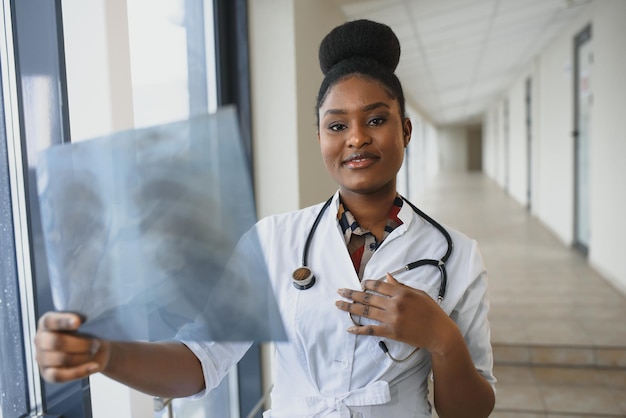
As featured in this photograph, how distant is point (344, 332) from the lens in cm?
98

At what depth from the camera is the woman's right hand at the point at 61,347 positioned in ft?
2.12

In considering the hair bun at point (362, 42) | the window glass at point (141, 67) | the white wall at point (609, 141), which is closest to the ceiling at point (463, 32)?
the white wall at point (609, 141)

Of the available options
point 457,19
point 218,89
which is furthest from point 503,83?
point 218,89

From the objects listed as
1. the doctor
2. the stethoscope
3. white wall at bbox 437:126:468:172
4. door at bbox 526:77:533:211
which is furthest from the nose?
white wall at bbox 437:126:468:172

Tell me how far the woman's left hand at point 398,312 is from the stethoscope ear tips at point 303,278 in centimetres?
13

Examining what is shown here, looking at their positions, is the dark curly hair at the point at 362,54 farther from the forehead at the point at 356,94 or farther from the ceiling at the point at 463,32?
the ceiling at the point at 463,32

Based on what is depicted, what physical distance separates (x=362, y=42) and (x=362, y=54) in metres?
0.02

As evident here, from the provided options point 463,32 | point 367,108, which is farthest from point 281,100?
point 463,32

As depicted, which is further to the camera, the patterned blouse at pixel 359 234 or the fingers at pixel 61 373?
the patterned blouse at pixel 359 234

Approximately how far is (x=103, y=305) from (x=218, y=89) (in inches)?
78.4

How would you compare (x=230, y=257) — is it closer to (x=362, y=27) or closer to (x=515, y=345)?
(x=362, y=27)

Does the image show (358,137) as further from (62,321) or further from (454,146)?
(454,146)

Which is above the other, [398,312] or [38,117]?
[38,117]

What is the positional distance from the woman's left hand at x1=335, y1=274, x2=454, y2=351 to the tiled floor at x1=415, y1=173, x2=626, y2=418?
2649 millimetres
